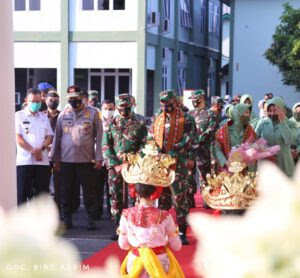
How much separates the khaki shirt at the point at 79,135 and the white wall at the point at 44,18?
43.0 feet

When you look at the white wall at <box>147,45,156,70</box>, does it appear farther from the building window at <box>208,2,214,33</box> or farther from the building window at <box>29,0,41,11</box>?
the building window at <box>208,2,214,33</box>

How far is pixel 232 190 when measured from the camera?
5008 mm

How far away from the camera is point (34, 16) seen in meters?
20.1

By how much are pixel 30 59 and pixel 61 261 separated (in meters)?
20.1

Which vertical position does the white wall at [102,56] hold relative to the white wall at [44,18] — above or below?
below

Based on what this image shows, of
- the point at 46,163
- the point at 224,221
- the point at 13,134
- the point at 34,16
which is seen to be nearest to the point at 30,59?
the point at 34,16

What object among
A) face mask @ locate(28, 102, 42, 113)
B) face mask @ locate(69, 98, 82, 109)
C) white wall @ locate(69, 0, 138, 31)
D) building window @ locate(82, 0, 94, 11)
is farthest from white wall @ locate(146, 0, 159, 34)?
face mask @ locate(28, 102, 42, 113)

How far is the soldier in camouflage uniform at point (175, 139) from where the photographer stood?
21.2 ft

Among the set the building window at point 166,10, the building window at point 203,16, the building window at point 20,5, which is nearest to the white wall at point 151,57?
the building window at point 166,10

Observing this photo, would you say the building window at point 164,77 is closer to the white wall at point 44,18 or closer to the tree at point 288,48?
the tree at point 288,48

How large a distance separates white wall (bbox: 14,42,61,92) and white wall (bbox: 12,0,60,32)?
0.50 metres

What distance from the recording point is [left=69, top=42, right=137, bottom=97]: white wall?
1956cm

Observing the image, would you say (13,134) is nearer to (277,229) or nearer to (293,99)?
(277,229)

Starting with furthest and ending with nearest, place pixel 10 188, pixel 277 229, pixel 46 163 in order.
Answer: pixel 46 163, pixel 10 188, pixel 277 229
